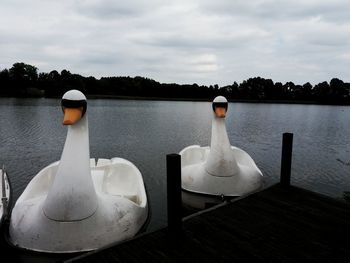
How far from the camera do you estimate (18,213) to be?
18.5ft

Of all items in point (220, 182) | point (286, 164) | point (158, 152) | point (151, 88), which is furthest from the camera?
point (151, 88)

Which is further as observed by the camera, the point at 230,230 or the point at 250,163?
the point at 250,163

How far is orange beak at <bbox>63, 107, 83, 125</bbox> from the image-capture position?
5.53m

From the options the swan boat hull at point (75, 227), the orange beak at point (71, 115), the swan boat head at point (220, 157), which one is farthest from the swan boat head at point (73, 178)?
the swan boat head at point (220, 157)

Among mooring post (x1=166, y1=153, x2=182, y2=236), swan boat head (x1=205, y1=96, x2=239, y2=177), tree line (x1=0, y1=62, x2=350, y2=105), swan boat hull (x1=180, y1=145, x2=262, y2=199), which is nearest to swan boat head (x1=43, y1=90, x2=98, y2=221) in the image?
mooring post (x1=166, y1=153, x2=182, y2=236)

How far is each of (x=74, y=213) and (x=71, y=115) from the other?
1.69 metres

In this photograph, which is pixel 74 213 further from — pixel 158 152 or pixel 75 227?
pixel 158 152

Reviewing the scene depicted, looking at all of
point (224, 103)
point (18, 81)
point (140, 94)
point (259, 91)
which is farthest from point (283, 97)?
point (224, 103)

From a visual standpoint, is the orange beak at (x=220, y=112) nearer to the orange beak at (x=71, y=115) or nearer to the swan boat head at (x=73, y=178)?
the swan boat head at (x=73, y=178)

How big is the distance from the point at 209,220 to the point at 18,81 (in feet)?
285

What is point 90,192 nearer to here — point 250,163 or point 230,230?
point 230,230

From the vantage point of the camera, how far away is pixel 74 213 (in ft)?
17.2

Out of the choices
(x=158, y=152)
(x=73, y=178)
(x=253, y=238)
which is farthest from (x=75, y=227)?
(x=158, y=152)

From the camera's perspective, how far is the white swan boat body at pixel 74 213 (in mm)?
5168
